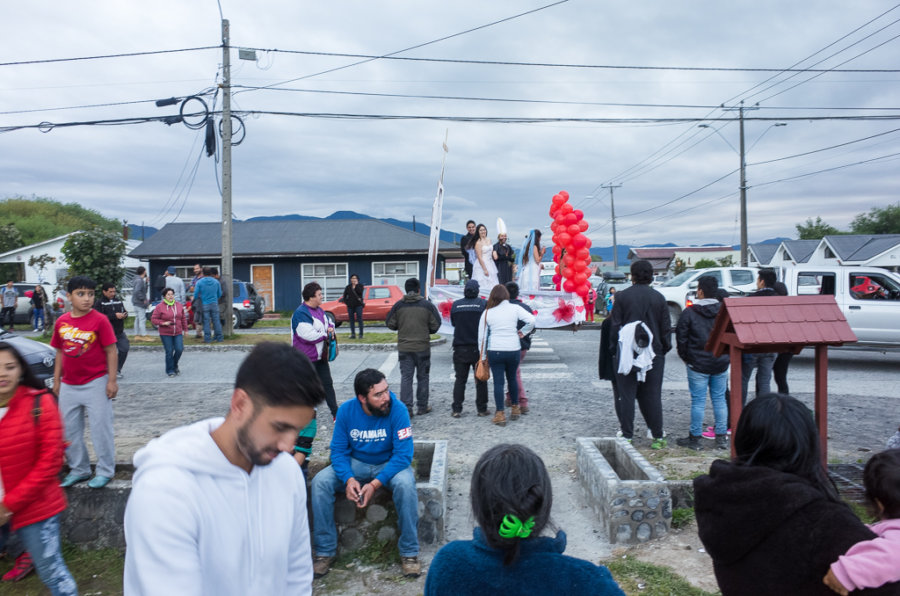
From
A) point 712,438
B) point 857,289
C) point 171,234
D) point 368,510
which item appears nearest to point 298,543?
point 368,510

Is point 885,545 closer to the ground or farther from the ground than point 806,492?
closer to the ground

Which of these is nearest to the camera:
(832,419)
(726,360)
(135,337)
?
(726,360)

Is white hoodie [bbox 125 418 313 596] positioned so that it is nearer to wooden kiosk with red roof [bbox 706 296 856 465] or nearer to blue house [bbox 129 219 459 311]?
wooden kiosk with red roof [bbox 706 296 856 465]

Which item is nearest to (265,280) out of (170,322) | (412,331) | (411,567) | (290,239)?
(290,239)

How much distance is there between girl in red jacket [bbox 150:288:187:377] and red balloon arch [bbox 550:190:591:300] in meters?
7.87

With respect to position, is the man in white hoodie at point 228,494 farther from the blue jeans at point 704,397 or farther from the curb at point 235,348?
the curb at point 235,348

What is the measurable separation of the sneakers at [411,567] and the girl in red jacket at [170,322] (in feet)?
26.6

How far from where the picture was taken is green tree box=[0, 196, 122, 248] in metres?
53.1

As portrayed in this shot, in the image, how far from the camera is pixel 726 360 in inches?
245

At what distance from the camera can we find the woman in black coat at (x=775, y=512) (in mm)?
1998

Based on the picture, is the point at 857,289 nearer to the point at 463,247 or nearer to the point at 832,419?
the point at 832,419

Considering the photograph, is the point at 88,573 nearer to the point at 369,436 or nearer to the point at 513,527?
the point at 369,436

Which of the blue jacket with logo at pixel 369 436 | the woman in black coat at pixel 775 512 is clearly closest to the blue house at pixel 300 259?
the blue jacket with logo at pixel 369 436

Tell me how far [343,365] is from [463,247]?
11.7 feet
